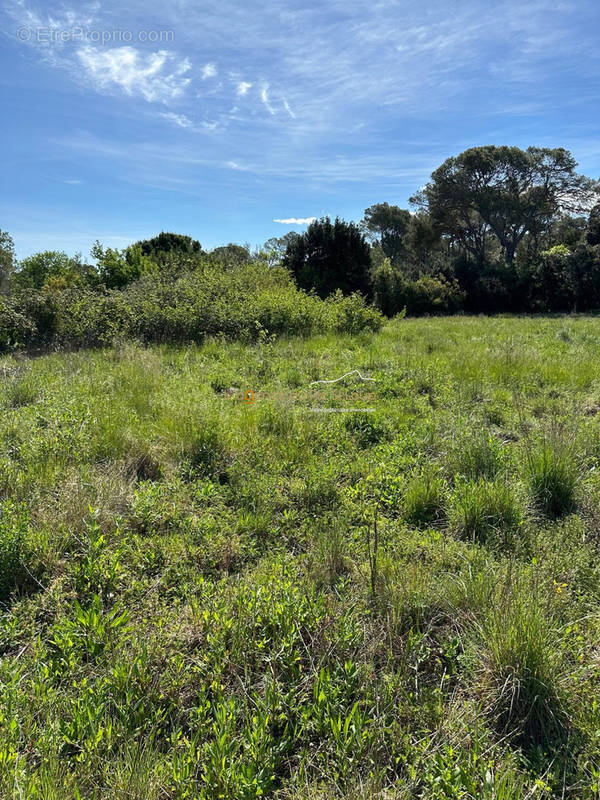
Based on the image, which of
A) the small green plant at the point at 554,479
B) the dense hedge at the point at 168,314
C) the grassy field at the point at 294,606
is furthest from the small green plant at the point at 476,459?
the dense hedge at the point at 168,314

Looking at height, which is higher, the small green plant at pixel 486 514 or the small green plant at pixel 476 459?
the small green plant at pixel 476 459

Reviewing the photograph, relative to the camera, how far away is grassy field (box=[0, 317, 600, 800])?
1.46 meters

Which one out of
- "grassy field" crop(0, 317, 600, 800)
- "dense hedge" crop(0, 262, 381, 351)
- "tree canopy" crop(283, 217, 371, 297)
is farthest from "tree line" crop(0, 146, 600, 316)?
"grassy field" crop(0, 317, 600, 800)

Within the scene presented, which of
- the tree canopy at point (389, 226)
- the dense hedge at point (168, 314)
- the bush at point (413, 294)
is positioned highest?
the tree canopy at point (389, 226)

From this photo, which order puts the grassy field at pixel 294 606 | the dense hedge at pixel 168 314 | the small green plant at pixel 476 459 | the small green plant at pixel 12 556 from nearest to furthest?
1. the grassy field at pixel 294 606
2. the small green plant at pixel 12 556
3. the small green plant at pixel 476 459
4. the dense hedge at pixel 168 314

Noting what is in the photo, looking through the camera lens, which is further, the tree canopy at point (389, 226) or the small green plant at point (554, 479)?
the tree canopy at point (389, 226)

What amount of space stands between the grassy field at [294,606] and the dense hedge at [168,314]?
5.56 metres

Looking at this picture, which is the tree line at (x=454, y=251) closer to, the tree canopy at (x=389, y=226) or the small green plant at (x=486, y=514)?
the tree canopy at (x=389, y=226)

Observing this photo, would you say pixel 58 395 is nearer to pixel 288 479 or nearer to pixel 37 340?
→ pixel 288 479

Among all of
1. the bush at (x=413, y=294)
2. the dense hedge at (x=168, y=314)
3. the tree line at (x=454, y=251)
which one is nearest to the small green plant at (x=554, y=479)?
the dense hedge at (x=168, y=314)

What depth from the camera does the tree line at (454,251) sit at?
24172mm

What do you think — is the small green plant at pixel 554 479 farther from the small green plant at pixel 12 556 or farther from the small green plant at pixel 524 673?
the small green plant at pixel 12 556

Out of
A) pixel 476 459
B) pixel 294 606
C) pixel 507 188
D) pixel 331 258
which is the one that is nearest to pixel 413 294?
pixel 331 258

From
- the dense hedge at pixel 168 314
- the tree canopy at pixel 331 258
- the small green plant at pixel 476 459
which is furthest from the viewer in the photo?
the tree canopy at pixel 331 258
